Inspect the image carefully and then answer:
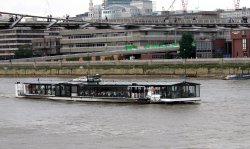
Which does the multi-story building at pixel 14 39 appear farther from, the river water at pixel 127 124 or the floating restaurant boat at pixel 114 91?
the river water at pixel 127 124

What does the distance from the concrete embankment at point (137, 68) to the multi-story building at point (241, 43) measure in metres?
10.5

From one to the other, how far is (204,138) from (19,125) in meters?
11.4

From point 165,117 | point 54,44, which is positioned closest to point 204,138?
point 165,117

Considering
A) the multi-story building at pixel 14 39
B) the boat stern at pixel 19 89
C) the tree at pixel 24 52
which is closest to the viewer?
the boat stern at pixel 19 89

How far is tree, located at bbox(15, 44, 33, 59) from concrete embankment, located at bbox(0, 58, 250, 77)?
3227 cm

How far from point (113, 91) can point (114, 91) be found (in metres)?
0.14

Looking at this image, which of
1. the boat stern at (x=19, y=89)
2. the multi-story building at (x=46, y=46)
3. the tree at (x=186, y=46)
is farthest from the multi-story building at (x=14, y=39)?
the boat stern at (x=19, y=89)

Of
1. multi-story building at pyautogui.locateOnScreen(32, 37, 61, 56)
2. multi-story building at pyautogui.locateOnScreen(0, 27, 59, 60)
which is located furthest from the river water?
multi-story building at pyautogui.locateOnScreen(0, 27, 59, 60)

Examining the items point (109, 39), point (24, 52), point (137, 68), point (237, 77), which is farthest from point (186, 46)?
point (24, 52)

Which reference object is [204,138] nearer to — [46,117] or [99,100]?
[46,117]

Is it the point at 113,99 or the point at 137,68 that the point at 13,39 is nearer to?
the point at 137,68

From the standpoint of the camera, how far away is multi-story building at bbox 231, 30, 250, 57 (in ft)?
309

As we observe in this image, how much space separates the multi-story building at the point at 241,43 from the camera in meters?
94.1

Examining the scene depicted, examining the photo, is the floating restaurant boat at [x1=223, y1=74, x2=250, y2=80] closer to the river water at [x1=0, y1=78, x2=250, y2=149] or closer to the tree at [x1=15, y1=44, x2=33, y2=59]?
the river water at [x1=0, y1=78, x2=250, y2=149]
